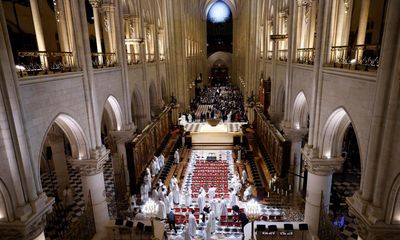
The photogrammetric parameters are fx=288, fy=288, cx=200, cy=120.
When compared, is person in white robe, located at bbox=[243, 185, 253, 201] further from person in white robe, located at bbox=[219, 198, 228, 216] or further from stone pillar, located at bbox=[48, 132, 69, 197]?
stone pillar, located at bbox=[48, 132, 69, 197]

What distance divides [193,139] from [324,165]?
14.0 metres

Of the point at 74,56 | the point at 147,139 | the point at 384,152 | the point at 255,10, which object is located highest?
the point at 255,10

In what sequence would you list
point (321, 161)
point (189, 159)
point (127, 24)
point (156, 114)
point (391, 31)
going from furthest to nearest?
Result: 1. point (156, 114)
2. point (189, 159)
3. point (127, 24)
4. point (321, 161)
5. point (391, 31)

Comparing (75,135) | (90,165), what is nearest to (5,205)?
(75,135)

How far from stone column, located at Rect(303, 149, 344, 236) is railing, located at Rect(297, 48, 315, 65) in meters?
3.69

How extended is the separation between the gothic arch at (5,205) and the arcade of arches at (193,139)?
0.02 meters

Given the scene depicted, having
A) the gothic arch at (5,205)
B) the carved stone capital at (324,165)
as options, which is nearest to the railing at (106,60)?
the gothic arch at (5,205)

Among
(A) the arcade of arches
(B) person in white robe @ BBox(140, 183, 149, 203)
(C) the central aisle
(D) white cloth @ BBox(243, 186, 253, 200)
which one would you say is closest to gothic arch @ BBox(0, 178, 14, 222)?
(A) the arcade of arches

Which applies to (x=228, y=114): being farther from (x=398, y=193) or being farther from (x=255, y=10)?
(x=398, y=193)

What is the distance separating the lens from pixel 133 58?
16.1 m

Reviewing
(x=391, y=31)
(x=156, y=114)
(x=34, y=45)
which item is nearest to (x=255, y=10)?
(x=156, y=114)

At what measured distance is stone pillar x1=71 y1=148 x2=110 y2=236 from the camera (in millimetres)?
10266

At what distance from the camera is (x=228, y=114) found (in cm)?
2973

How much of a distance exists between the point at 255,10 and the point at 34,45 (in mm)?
17372
